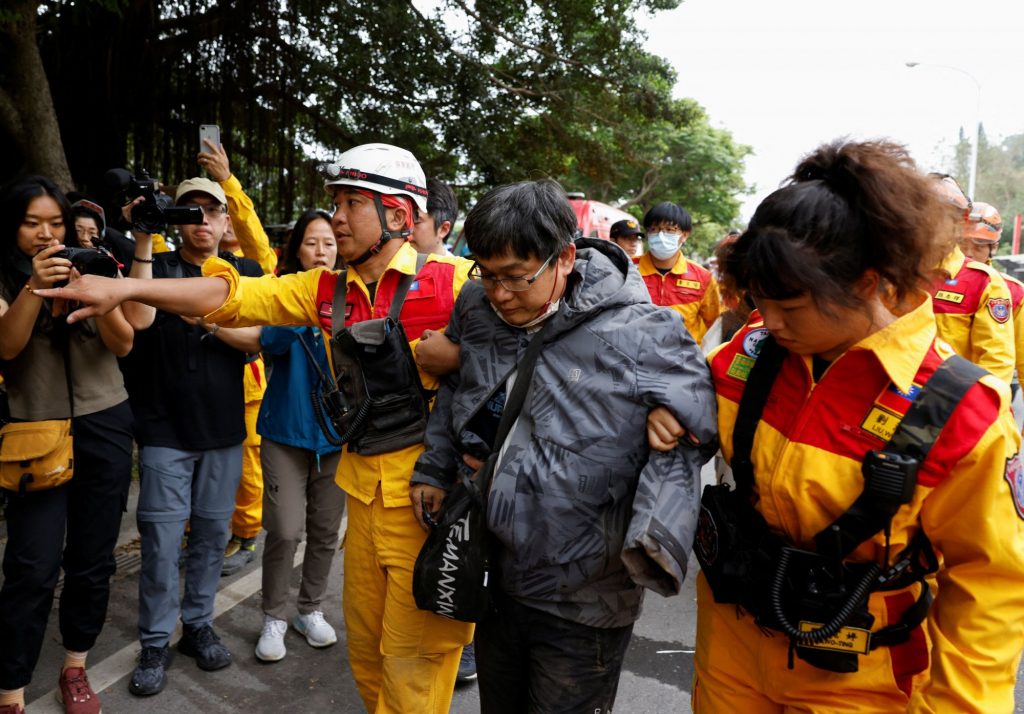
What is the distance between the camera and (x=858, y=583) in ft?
4.88

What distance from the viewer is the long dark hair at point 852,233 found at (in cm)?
140

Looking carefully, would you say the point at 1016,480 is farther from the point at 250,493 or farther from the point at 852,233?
the point at 250,493

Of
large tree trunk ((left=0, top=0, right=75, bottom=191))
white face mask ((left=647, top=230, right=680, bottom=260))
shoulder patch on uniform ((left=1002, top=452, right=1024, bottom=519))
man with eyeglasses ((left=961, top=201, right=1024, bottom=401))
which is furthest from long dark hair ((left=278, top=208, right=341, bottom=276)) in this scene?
large tree trunk ((left=0, top=0, right=75, bottom=191))

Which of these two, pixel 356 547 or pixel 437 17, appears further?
pixel 437 17

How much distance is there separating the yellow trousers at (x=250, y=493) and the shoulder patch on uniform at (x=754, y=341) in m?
3.50

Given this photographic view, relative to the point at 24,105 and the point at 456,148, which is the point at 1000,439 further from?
the point at 456,148

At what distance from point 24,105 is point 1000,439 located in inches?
290

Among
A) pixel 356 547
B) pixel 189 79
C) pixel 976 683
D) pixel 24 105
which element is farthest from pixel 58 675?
pixel 189 79

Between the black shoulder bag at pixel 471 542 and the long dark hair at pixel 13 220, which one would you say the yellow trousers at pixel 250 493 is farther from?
the black shoulder bag at pixel 471 542

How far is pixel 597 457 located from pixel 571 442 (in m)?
0.07

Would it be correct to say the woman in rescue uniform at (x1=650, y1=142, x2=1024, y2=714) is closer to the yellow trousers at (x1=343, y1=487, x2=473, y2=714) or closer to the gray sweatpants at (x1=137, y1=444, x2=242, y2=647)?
the yellow trousers at (x1=343, y1=487, x2=473, y2=714)

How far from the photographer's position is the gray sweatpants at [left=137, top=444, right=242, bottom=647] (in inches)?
124

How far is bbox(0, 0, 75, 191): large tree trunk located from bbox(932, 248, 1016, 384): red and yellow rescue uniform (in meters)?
6.42

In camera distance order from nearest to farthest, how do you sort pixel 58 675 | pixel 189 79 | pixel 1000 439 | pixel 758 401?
pixel 1000 439 → pixel 758 401 → pixel 58 675 → pixel 189 79
